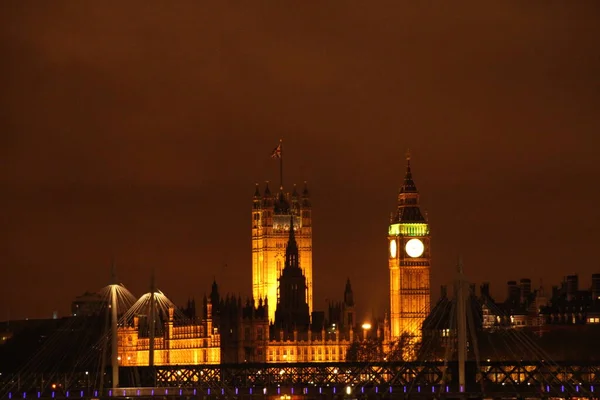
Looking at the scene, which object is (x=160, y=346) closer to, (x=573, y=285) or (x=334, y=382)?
(x=573, y=285)

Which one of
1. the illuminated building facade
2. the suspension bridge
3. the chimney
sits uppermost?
the chimney

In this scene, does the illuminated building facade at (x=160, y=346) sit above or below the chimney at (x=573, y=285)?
below

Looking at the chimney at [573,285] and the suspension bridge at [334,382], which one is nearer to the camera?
the suspension bridge at [334,382]

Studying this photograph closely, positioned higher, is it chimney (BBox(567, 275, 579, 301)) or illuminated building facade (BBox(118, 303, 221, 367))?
chimney (BBox(567, 275, 579, 301))

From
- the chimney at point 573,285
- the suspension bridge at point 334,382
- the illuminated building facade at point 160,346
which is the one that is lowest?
the suspension bridge at point 334,382

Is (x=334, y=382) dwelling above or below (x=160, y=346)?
below

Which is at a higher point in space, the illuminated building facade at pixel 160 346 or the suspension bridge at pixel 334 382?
the illuminated building facade at pixel 160 346

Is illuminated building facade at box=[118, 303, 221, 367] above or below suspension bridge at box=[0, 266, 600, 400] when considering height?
above

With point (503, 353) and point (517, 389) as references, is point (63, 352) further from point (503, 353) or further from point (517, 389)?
point (517, 389)

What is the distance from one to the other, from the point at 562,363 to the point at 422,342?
5006 centimetres

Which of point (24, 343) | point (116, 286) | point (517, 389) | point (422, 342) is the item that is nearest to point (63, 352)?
point (24, 343)

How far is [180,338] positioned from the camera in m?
200

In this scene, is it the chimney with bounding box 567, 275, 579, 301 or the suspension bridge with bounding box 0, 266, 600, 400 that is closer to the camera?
the suspension bridge with bounding box 0, 266, 600, 400

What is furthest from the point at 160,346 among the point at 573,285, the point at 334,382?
the point at 334,382
